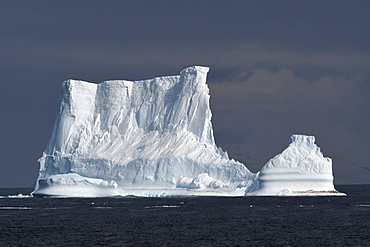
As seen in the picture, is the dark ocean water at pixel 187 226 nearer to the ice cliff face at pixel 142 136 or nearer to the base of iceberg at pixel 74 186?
the base of iceberg at pixel 74 186

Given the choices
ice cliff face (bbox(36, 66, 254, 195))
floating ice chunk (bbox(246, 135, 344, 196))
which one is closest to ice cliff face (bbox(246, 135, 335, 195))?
floating ice chunk (bbox(246, 135, 344, 196))

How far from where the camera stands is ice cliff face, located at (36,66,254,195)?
223ft

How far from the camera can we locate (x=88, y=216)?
49.8 metres

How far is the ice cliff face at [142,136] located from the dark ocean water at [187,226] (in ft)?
30.1

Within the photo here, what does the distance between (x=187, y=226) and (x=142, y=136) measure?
31523mm

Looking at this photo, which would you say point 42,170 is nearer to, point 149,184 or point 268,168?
point 149,184

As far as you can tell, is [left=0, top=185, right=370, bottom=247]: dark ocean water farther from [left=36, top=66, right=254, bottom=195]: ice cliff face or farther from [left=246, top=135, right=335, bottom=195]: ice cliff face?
[left=36, top=66, right=254, bottom=195]: ice cliff face

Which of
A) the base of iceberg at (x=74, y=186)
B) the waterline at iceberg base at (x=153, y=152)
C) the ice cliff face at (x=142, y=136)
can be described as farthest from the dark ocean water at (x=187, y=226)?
the ice cliff face at (x=142, y=136)

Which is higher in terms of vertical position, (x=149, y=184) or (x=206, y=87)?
(x=206, y=87)

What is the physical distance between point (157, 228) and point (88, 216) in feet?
30.2

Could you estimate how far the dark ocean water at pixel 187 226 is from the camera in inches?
1416

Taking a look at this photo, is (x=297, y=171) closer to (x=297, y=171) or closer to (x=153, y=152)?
(x=297, y=171)

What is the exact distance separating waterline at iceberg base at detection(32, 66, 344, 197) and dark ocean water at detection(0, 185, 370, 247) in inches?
176

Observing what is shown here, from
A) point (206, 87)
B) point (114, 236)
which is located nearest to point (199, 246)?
point (114, 236)
